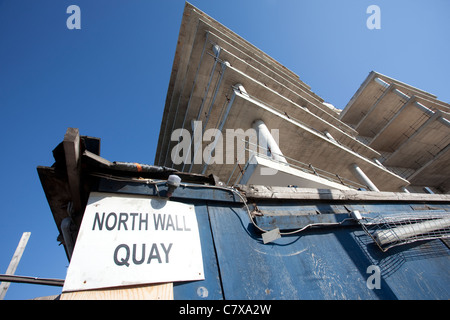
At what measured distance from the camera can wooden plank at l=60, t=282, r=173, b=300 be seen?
1824mm

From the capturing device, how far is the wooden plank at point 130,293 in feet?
5.98

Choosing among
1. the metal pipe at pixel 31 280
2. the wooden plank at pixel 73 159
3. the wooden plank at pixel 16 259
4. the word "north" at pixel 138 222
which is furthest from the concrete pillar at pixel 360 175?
the wooden plank at pixel 16 259

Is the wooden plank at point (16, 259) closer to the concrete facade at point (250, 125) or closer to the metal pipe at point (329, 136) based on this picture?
the concrete facade at point (250, 125)

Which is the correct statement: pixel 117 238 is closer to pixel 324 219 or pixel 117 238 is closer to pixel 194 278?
pixel 194 278

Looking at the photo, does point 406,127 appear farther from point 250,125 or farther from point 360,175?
point 250,125

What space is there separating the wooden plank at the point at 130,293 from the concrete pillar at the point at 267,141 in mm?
6228

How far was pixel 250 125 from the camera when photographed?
10.2m

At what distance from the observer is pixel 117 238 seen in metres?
2.24

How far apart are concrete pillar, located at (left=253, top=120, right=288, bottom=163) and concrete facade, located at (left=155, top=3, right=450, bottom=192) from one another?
0.42 feet

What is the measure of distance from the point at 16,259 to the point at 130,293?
6.06m

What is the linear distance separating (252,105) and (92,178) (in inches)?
315

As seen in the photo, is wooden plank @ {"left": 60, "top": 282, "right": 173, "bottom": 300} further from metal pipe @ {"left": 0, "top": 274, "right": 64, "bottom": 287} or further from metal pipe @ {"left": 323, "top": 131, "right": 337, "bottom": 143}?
metal pipe @ {"left": 323, "top": 131, "right": 337, "bottom": 143}

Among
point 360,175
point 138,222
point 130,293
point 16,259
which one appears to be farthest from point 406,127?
point 16,259
